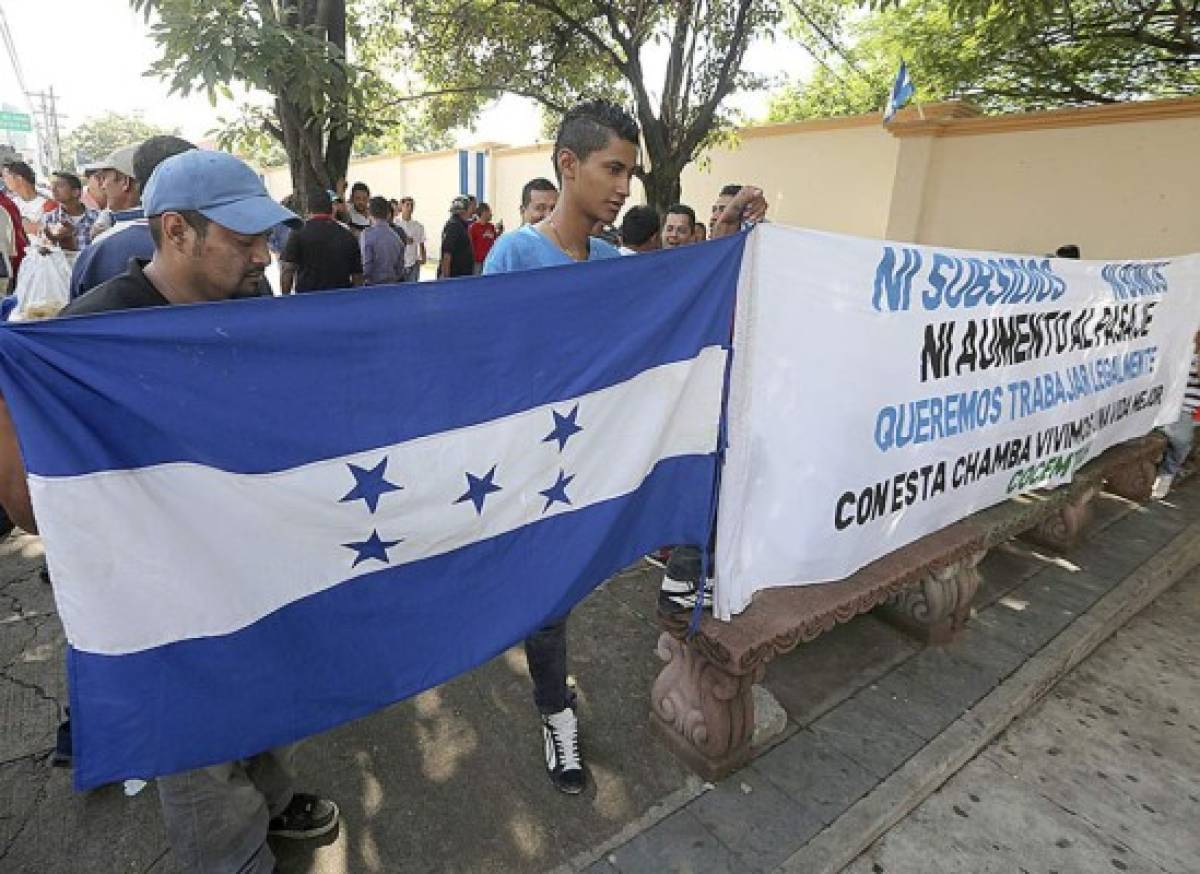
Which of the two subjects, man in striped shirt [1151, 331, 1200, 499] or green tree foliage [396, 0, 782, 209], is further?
green tree foliage [396, 0, 782, 209]

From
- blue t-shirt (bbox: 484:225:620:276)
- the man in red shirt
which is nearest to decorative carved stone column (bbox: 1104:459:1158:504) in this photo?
blue t-shirt (bbox: 484:225:620:276)

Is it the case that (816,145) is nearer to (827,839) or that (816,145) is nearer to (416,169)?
(827,839)

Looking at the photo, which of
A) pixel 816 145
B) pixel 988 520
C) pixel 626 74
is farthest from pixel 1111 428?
pixel 816 145

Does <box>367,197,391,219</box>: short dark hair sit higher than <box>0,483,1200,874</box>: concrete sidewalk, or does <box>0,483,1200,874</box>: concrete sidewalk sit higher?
<box>367,197,391,219</box>: short dark hair

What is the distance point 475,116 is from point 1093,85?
9.56 metres

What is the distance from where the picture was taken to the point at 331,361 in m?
1.44

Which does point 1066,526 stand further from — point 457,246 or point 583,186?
point 457,246

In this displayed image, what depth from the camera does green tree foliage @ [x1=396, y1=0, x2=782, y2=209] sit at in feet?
25.3

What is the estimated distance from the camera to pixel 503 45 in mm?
9062

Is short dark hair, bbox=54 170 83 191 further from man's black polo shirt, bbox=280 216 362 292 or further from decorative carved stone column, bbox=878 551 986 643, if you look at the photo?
decorative carved stone column, bbox=878 551 986 643

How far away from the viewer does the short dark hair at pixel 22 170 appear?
19.7 feet

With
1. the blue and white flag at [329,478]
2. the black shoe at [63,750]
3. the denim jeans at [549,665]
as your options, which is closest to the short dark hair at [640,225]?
the blue and white flag at [329,478]

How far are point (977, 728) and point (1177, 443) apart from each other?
3564mm

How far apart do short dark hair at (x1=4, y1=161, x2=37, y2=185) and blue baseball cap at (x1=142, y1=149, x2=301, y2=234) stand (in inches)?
243
